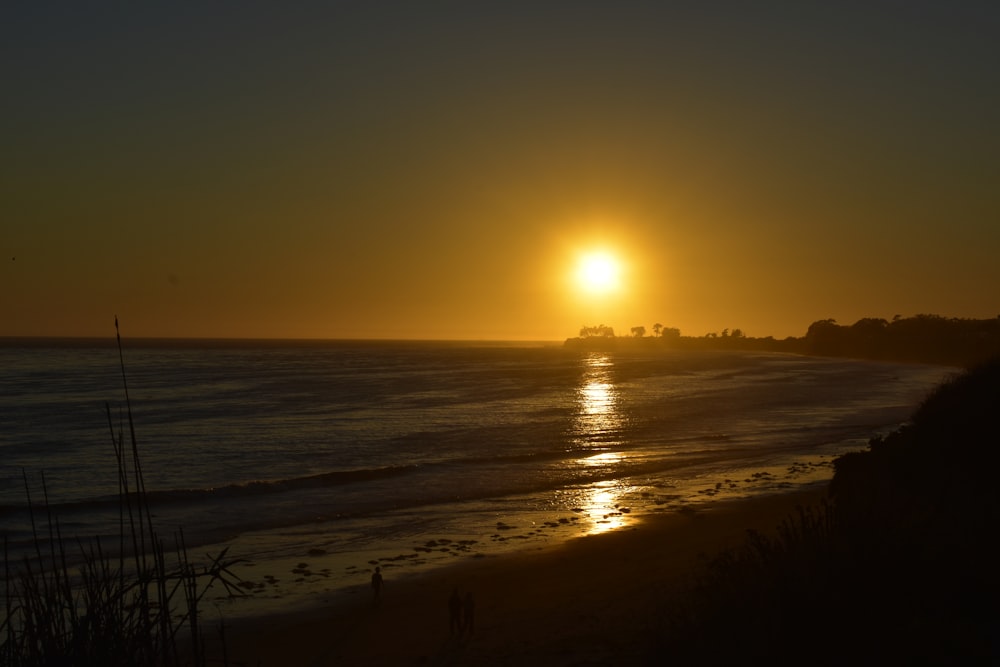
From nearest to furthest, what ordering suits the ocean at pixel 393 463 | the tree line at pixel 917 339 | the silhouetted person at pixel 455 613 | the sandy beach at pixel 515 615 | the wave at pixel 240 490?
the sandy beach at pixel 515 615, the silhouetted person at pixel 455 613, the ocean at pixel 393 463, the wave at pixel 240 490, the tree line at pixel 917 339

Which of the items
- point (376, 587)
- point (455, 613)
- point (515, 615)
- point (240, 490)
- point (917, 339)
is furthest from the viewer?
point (917, 339)

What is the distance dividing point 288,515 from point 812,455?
85.7 feet

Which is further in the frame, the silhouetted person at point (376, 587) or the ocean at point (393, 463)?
the ocean at point (393, 463)

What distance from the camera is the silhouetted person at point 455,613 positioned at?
15891 mm

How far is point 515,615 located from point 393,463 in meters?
23.3

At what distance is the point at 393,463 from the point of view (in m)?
39.8

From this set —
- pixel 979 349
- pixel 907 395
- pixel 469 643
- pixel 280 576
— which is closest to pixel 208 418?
pixel 280 576

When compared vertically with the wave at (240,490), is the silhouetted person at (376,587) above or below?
below

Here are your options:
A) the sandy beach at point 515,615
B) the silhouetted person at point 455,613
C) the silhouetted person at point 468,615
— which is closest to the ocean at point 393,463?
the sandy beach at point 515,615

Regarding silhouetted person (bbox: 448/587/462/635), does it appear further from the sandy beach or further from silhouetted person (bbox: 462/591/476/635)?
the sandy beach

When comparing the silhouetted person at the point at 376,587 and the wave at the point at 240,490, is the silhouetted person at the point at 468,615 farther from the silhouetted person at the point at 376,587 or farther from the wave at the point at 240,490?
the wave at the point at 240,490

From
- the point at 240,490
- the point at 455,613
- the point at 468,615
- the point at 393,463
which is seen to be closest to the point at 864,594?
the point at 468,615

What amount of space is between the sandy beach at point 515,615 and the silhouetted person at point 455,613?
0.68 feet

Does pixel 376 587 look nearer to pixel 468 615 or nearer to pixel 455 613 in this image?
pixel 455 613
